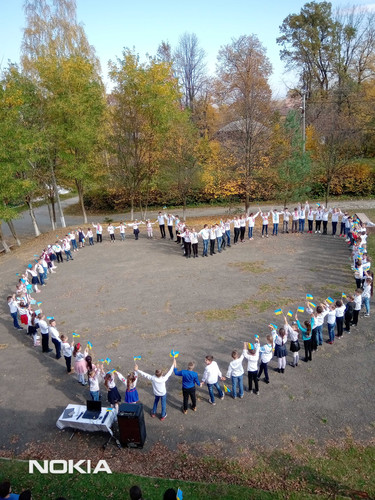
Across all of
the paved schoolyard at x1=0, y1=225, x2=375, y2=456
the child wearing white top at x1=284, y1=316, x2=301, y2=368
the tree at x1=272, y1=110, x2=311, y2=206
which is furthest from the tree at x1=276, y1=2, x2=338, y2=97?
the child wearing white top at x1=284, y1=316, x2=301, y2=368

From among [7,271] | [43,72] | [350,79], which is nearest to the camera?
[7,271]

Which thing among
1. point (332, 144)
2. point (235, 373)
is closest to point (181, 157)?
point (332, 144)

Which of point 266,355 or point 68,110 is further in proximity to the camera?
point 68,110

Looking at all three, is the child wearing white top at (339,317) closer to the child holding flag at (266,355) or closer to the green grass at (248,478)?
the child holding flag at (266,355)

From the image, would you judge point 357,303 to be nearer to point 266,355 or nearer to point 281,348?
point 281,348

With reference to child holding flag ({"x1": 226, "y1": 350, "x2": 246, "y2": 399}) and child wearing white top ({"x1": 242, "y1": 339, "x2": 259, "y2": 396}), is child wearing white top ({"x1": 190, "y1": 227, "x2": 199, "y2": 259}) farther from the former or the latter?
child holding flag ({"x1": 226, "y1": 350, "x2": 246, "y2": 399})

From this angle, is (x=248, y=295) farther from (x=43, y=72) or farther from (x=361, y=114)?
(x=361, y=114)

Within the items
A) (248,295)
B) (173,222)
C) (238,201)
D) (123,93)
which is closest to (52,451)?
(248,295)
